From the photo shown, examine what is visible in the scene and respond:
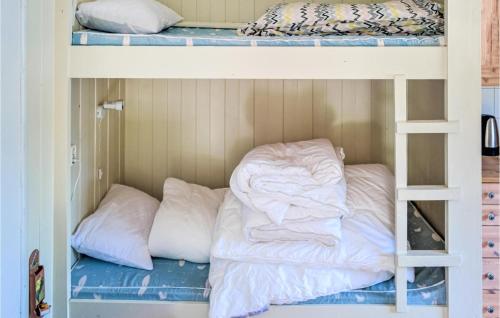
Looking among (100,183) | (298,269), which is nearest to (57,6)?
(100,183)

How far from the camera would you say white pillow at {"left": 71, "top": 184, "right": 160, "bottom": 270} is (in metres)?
1.80

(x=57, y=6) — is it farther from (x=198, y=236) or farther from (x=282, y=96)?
(x=282, y=96)

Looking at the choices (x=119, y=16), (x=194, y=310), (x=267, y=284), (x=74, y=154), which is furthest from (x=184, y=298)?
(x=119, y=16)

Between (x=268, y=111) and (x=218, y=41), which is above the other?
(x=218, y=41)

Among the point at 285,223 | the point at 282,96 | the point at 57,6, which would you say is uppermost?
the point at 57,6

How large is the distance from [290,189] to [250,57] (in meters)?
0.48

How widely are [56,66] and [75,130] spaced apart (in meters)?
0.31

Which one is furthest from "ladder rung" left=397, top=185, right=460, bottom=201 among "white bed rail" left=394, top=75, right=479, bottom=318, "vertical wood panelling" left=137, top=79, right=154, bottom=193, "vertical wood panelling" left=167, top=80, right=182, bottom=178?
"vertical wood panelling" left=137, top=79, right=154, bottom=193

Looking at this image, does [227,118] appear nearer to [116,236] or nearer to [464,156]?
[116,236]

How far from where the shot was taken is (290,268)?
1.65 metres

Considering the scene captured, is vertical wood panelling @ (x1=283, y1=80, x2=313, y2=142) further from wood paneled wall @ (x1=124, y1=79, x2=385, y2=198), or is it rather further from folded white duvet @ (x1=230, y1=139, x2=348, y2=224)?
folded white duvet @ (x1=230, y1=139, x2=348, y2=224)

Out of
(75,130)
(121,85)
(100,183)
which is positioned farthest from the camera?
(121,85)

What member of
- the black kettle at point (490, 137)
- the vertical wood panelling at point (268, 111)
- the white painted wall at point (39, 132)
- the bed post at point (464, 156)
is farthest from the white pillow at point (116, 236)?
the black kettle at point (490, 137)

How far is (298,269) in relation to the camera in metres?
1.65
